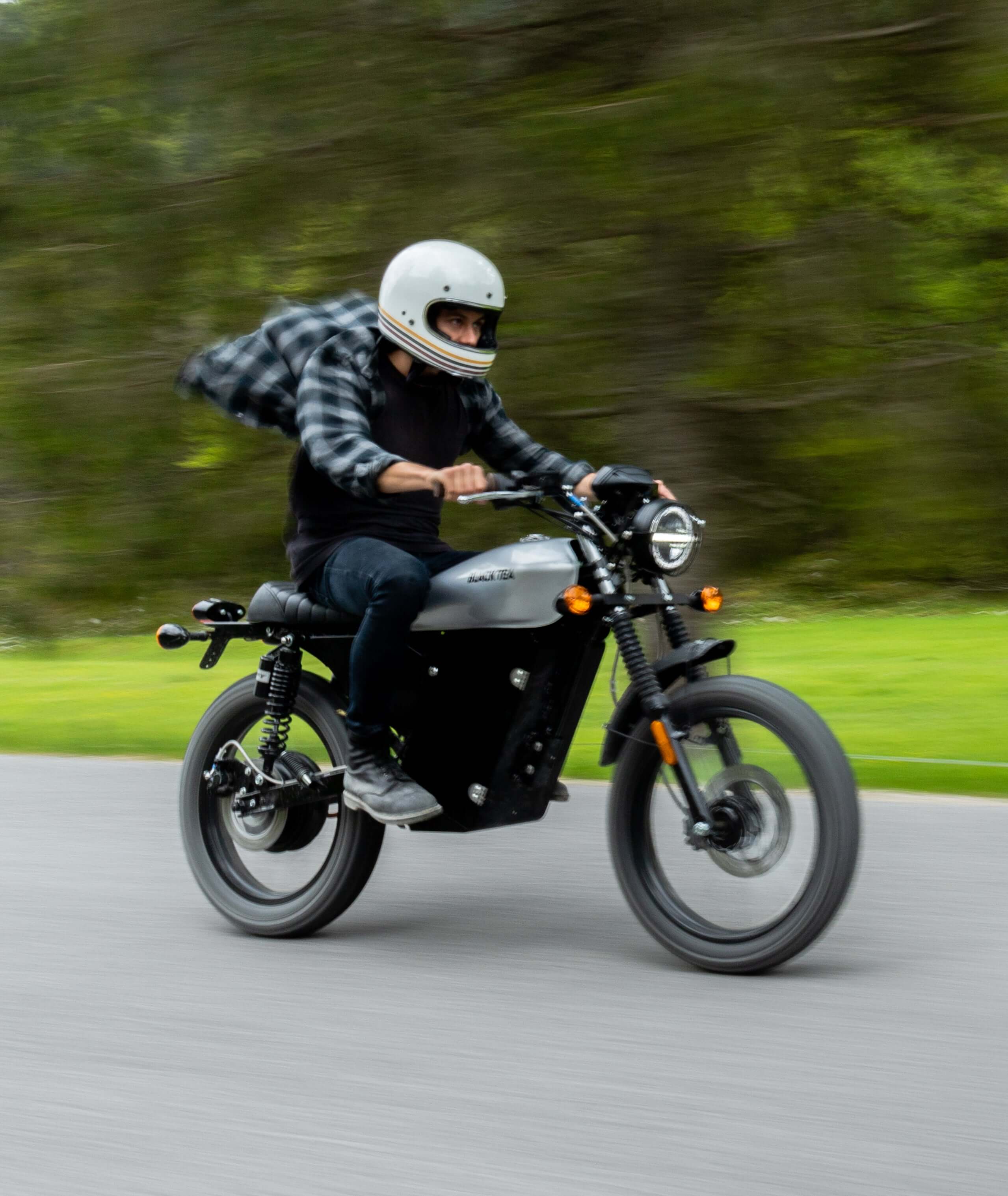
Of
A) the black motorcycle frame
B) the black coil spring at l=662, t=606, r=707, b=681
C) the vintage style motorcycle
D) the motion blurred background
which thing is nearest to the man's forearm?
the black motorcycle frame

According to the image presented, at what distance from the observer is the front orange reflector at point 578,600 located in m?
4.61

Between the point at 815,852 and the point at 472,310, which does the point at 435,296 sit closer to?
the point at 472,310

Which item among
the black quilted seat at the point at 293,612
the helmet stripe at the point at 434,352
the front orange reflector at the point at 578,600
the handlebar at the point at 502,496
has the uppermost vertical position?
the helmet stripe at the point at 434,352

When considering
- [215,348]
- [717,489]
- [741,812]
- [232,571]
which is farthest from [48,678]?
[741,812]

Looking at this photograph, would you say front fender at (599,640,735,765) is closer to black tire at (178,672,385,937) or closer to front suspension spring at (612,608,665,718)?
front suspension spring at (612,608,665,718)

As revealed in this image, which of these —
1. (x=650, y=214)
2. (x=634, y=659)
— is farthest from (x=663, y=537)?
(x=650, y=214)

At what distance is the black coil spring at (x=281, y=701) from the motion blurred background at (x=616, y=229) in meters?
2.87

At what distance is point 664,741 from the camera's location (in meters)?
4.59

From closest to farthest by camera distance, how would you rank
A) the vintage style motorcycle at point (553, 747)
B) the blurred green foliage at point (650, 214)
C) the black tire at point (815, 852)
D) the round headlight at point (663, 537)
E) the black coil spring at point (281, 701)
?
the black tire at point (815, 852)
the vintage style motorcycle at point (553, 747)
the round headlight at point (663, 537)
the black coil spring at point (281, 701)
the blurred green foliage at point (650, 214)

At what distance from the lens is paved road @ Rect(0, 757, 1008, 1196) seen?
3312mm

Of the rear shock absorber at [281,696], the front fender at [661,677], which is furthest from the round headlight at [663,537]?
the rear shock absorber at [281,696]

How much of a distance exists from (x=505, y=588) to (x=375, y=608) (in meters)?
Answer: 0.35

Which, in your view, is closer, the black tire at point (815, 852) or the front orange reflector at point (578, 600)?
the black tire at point (815, 852)

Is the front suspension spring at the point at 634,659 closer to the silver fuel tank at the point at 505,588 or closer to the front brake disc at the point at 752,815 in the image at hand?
the silver fuel tank at the point at 505,588
